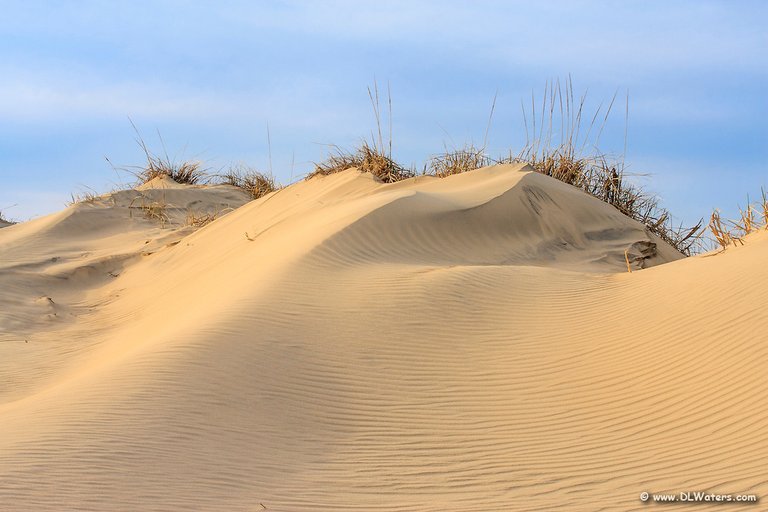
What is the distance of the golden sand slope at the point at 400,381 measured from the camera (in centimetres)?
449

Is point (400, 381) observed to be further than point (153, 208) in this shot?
No

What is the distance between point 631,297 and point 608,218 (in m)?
3.98

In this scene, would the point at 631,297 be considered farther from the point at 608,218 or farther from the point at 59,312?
the point at 59,312

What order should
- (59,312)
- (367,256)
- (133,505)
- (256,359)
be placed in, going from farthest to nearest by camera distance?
(59,312) < (367,256) < (256,359) < (133,505)

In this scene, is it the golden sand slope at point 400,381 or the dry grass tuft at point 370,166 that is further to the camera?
the dry grass tuft at point 370,166

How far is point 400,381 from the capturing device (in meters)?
5.86

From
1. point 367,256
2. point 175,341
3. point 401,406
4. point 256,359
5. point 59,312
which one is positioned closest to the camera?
point 401,406

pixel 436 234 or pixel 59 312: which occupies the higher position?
pixel 436 234

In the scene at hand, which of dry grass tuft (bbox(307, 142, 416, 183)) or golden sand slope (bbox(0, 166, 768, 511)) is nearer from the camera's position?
golden sand slope (bbox(0, 166, 768, 511))

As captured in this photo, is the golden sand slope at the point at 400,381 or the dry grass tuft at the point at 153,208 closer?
the golden sand slope at the point at 400,381

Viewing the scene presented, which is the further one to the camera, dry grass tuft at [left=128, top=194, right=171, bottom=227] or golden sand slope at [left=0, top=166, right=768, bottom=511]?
dry grass tuft at [left=128, top=194, right=171, bottom=227]

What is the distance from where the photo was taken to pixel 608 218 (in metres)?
10.8

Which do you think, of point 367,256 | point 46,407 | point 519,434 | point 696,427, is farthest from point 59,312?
point 696,427

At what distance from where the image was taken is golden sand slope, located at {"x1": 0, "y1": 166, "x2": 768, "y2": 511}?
4.49m
